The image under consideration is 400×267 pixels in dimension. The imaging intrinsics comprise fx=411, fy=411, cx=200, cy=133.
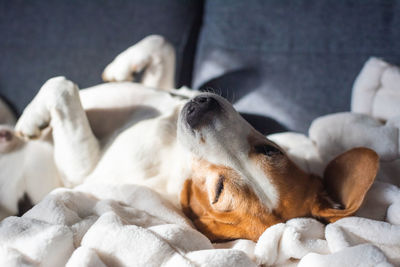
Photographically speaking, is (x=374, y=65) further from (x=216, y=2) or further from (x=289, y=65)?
(x=216, y=2)

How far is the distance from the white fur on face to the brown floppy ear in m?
0.16

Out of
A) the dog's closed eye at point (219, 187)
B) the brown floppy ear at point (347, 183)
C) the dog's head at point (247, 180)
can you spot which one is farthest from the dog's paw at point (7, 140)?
the brown floppy ear at point (347, 183)

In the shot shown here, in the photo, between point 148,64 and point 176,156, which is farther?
point 148,64

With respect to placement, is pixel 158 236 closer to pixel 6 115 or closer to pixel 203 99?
pixel 203 99

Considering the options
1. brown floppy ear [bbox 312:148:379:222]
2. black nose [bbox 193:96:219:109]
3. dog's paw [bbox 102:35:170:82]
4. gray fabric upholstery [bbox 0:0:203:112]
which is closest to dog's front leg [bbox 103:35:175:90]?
dog's paw [bbox 102:35:170:82]

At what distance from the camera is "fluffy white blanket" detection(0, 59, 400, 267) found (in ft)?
2.99

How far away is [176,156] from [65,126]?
1.29ft

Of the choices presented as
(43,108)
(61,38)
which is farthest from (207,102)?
(61,38)

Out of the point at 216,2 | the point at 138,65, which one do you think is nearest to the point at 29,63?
the point at 138,65

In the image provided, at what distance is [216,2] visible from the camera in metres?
2.05

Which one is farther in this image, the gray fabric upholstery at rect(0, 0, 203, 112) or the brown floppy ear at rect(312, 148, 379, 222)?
the gray fabric upholstery at rect(0, 0, 203, 112)

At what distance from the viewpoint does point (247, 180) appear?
1.21 m

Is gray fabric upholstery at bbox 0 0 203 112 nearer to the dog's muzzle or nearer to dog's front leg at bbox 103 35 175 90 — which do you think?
dog's front leg at bbox 103 35 175 90

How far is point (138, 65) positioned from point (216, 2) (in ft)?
1.98
